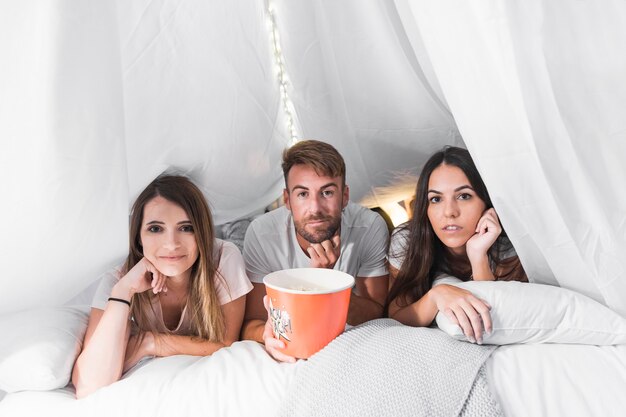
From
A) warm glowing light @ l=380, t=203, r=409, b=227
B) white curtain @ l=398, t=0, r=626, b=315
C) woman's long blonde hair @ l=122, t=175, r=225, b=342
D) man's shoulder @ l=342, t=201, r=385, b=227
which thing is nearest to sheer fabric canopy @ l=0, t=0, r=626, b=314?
white curtain @ l=398, t=0, r=626, b=315

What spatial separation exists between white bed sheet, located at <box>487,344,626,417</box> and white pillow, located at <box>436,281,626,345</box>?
0.02 meters

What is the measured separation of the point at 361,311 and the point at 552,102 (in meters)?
0.82

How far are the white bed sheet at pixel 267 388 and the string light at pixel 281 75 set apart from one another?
101cm

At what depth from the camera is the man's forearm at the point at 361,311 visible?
1356 millimetres

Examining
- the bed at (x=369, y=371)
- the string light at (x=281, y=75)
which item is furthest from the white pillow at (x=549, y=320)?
the string light at (x=281, y=75)

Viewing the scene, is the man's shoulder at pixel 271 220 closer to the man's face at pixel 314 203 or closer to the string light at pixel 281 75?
the man's face at pixel 314 203

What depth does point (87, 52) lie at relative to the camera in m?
0.73

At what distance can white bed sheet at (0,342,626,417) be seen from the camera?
0.75m

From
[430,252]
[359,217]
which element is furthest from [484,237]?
[359,217]

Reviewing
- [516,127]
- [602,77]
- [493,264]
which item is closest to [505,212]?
[516,127]

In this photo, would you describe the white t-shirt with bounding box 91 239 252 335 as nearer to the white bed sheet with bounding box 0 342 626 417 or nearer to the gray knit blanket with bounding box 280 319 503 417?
the white bed sheet with bounding box 0 342 626 417

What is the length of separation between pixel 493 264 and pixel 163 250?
0.86 metres

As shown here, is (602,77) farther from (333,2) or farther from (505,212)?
(333,2)

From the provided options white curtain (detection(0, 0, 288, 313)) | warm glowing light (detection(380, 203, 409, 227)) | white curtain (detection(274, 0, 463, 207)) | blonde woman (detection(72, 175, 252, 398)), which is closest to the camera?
white curtain (detection(0, 0, 288, 313))
